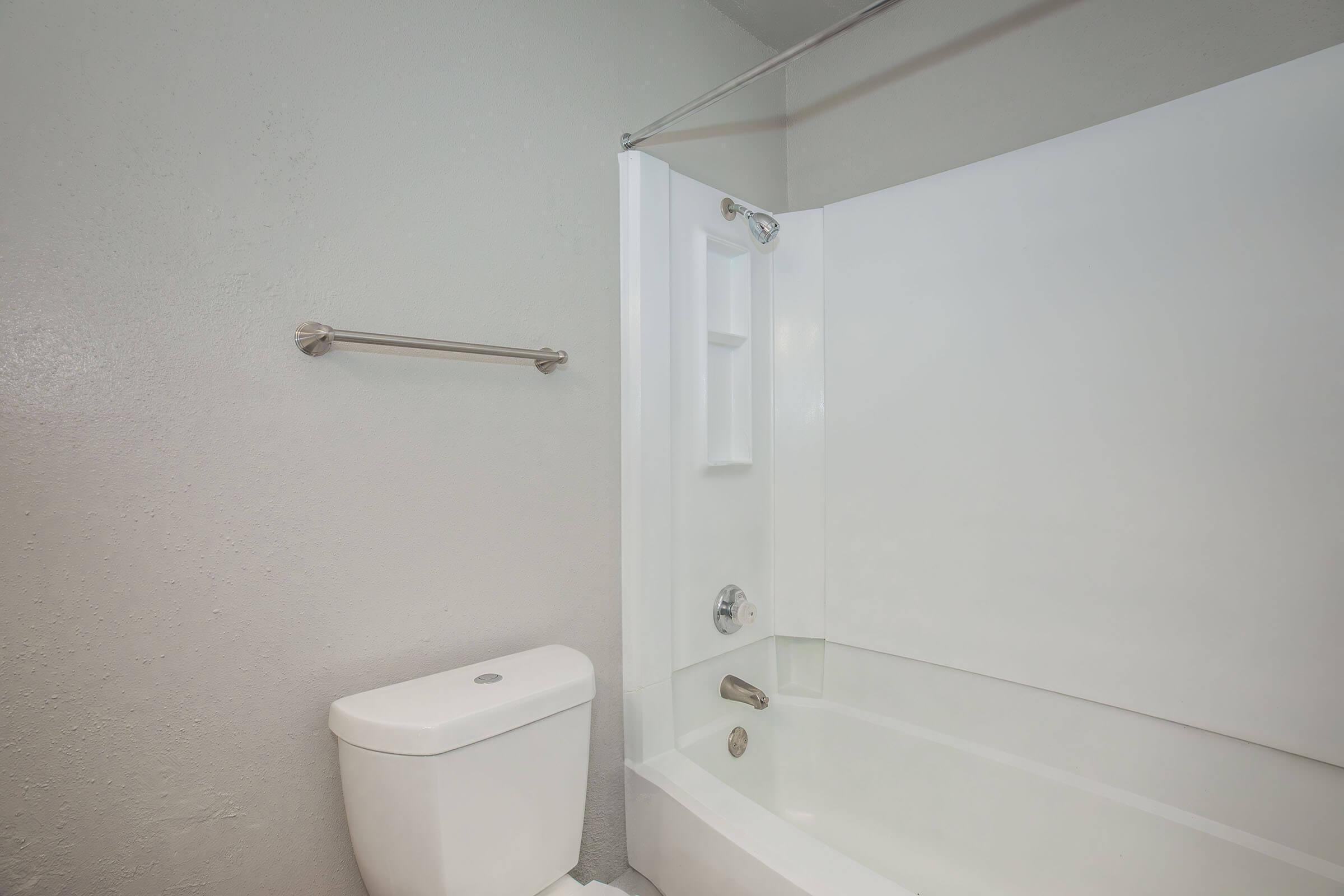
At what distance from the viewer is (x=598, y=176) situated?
147 centimetres

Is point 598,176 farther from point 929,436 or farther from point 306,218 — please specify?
point 929,436

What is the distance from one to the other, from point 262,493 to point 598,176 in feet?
3.22

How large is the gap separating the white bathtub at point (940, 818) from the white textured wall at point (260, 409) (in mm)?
275

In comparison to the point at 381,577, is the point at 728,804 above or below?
below

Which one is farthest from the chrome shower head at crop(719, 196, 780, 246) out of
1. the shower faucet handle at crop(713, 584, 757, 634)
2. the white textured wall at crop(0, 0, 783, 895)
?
the shower faucet handle at crop(713, 584, 757, 634)

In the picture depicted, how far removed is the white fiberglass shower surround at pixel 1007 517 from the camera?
1146mm

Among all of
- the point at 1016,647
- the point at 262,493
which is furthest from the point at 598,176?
the point at 1016,647

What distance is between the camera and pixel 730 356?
1.79m

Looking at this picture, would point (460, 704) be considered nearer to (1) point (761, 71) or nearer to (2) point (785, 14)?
(1) point (761, 71)

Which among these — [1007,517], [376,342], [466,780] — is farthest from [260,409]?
[1007,517]

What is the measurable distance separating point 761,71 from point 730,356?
737 mm

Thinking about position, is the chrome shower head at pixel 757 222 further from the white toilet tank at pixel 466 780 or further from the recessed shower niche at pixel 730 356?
the white toilet tank at pixel 466 780

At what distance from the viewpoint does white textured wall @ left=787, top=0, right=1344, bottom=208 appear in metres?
1.26

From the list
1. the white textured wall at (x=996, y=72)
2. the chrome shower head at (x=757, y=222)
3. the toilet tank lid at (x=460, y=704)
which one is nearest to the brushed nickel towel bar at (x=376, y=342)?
the toilet tank lid at (x=460, y=704)
